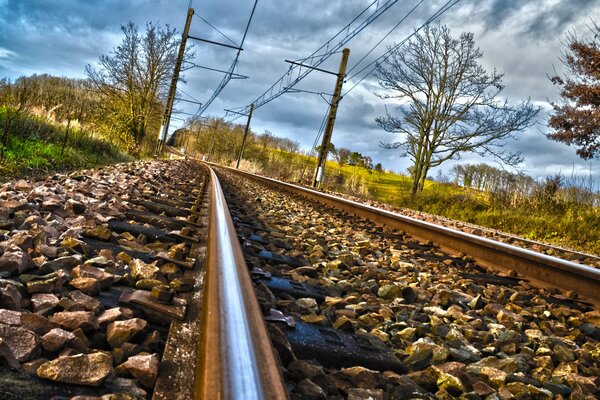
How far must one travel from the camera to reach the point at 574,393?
1.70 meters

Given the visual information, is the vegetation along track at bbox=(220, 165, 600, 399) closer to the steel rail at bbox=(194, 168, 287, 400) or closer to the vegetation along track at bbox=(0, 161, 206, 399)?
the steel rail at bbox=(194, 168, 287, 400)

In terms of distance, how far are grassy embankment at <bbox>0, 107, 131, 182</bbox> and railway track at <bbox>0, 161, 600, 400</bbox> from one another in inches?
89.6

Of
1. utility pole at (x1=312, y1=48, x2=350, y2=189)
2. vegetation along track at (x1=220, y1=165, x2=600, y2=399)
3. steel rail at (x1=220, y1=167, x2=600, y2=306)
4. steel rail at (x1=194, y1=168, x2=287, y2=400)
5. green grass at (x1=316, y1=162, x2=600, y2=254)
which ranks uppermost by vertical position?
utility pole at (x1=312, y1=48, x2=350, y2=189)

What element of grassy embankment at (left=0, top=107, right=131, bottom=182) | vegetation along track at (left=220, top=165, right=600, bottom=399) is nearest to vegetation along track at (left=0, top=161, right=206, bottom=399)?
vegetation along track at (left=220, top=165, right=600, bottom=399)

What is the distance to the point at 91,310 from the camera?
4.92 feet

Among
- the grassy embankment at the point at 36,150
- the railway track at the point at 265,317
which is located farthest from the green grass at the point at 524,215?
the grassy embankment at the point at 36,150

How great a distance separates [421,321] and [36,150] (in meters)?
7.14

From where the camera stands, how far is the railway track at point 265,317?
115 cm

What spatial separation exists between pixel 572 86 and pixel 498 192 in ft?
14.9

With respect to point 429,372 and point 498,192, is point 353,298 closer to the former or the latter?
point 429,372

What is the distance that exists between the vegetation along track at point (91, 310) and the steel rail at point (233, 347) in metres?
0.08

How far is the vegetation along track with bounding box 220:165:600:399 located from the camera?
165 centimetres

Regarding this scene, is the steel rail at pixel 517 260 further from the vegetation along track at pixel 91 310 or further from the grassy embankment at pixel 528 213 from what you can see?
the grassy embankment at pixel 528 213

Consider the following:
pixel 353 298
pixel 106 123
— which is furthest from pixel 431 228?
pixel 106 123
